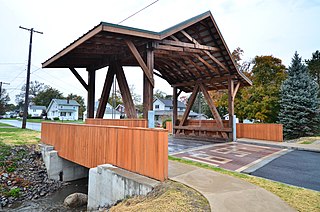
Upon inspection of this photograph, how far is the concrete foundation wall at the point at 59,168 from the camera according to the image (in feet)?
23.9

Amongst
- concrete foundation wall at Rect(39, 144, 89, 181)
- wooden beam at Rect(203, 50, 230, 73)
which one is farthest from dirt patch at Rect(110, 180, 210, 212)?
wooden beam at Rect(203, 50, 230, 73)

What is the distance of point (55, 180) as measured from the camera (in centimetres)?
720

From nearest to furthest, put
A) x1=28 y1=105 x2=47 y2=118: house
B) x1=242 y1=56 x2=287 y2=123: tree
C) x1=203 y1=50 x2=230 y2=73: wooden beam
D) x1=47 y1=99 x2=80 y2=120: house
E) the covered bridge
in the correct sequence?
the covered bridge < x1=203 y1=50 x2=230 y2=73: wooden beam < x1=242 y1=56 x2=287 y2=123: tree < x1=47 y1=99 x2=80 y2=120: house < x1=28 y1=105 x2=47 y2=118: house

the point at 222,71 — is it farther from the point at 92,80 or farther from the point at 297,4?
the point at 92,80

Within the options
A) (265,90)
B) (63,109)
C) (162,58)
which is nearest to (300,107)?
(265,90)

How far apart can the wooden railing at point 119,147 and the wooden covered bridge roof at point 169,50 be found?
8.77 ft

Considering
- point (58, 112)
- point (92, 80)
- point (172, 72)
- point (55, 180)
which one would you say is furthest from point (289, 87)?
point (58, 112)

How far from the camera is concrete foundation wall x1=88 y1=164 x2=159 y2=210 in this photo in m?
3.59

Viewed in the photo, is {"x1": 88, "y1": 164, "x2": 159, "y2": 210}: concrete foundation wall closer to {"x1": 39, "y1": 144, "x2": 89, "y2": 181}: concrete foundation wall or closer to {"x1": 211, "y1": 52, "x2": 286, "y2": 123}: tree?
{"x1": 39, "y1": 144, "x2": 89, "y2": 181}: concrete foundation wall

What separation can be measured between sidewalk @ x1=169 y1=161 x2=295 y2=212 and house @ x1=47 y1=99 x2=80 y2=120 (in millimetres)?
43629

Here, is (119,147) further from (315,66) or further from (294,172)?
(315,66)

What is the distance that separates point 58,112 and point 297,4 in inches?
1782

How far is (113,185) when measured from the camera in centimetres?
412

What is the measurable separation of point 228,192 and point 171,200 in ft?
3.45
